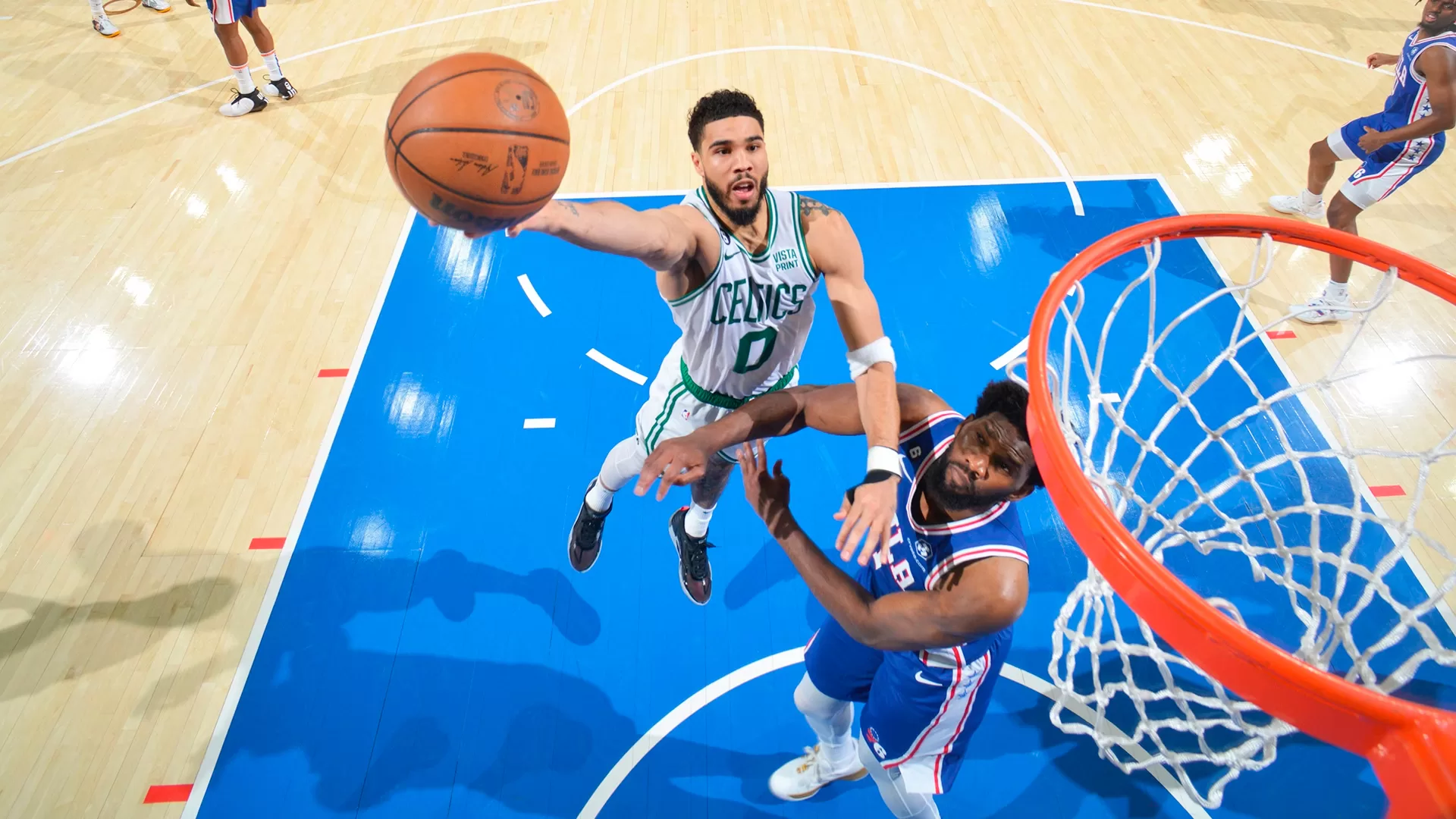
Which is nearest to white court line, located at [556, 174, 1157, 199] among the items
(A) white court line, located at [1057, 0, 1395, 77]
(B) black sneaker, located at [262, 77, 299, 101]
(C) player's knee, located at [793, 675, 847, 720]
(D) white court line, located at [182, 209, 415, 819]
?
(D) white court line, located at [182, 209, 415, 819]

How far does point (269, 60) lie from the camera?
24.7 ft

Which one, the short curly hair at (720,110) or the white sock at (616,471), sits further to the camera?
the white sock at (616,471)

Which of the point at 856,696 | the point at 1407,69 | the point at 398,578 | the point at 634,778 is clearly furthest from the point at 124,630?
the point at 1407,69

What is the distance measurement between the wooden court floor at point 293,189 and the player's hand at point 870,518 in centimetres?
305

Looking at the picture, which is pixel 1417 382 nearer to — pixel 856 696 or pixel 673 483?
pixel 856 696

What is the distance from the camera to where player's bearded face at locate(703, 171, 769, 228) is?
118 inches

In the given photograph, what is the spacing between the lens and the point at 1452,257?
585cm

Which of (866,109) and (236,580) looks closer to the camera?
(236,580)

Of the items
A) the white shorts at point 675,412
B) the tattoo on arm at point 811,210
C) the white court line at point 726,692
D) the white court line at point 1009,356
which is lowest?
the white court line at point 726,692

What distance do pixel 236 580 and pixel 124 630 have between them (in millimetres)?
512

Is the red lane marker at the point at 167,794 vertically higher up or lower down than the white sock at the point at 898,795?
lower down

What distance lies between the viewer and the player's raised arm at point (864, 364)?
263cm

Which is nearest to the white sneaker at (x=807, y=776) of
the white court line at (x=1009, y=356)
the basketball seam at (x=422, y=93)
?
the white court line at (x=1009, y=356)

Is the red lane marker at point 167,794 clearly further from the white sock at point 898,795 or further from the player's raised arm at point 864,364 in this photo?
the player's raised arm at point 864,364
